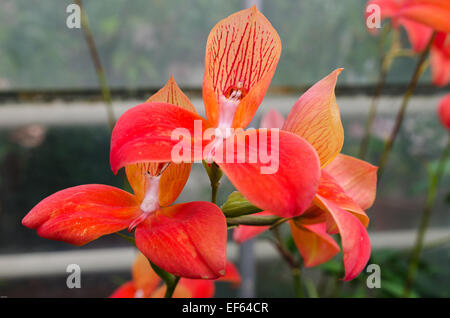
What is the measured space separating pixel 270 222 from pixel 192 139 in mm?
50

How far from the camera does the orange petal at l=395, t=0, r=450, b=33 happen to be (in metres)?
0.17

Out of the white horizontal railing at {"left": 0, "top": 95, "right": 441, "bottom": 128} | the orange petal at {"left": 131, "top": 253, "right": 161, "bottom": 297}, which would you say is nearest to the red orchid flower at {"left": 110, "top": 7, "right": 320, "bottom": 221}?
the orange petal at {"left": 131, "top": 253, "right": 161, "bottom": 297}

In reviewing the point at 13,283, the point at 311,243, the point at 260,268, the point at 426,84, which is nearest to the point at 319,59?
the point at 426,84

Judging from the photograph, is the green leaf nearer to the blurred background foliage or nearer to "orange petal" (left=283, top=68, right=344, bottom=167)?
"orange petal" (left=283, top=68, right=344, bottom=167)

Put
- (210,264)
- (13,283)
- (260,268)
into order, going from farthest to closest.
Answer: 1. (260,268)
2. (13,283)
3. (210,264)

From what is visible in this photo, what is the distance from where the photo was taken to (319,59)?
2.27 ft

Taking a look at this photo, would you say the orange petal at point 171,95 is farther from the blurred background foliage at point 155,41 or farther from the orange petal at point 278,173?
the blurred background foliage at point 155,41

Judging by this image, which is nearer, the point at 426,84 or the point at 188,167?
the point at 188,167

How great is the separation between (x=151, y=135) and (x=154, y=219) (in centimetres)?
4

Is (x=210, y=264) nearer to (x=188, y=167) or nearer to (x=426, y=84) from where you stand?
(x=188, y=167)

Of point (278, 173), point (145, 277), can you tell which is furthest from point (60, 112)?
point (278, 173)

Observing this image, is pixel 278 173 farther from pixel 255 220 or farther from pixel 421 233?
pixel 421 233

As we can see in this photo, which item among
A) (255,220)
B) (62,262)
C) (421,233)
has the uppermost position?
(255,220)

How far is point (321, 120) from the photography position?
13 cm
